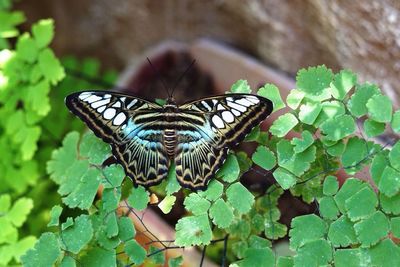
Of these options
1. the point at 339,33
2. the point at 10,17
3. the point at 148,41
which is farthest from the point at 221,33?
the point at 10,17

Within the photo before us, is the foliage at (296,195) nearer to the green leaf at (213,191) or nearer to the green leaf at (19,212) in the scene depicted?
the green leaf at (213,191)

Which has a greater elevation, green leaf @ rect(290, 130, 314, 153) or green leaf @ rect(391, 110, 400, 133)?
green leaf @ rect(391, 110, 400, 133)

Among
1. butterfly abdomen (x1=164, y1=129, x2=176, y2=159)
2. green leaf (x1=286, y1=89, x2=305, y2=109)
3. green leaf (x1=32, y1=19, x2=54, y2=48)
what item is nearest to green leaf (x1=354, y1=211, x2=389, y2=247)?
green leaf (x1=286, y1=89, x2=305, y2=109)

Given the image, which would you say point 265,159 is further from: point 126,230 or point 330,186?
point 126,230

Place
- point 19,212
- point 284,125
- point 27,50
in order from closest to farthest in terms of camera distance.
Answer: point 284,125 < point 19,212 < point 27,50

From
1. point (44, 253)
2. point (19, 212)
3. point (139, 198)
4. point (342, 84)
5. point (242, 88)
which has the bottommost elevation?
point (19, 212)

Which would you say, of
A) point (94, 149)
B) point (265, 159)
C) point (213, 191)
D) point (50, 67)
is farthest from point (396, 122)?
point (50, 67)

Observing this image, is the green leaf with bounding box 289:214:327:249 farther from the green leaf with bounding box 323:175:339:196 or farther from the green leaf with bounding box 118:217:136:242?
the green leaf with bounding box 118:217:136:242
